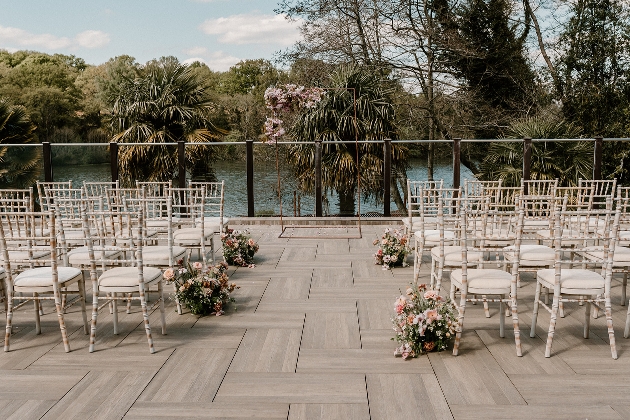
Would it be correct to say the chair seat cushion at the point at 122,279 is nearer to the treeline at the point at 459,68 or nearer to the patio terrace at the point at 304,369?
the patio terrace at the point at 304,369

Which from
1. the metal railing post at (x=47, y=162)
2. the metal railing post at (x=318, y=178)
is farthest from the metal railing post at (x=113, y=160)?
the metal railing post at (x=318, y=178)

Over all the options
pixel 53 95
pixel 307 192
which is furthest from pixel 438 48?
pixel 53 95

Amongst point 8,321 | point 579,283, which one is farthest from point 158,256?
point 579,283

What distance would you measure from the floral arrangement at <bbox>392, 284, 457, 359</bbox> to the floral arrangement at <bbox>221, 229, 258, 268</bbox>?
2425 millimetres

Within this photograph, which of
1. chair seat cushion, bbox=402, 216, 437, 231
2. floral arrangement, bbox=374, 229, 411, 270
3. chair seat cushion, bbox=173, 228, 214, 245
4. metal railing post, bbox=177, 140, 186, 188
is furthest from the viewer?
metal railing post, bbox=177, 140, 186, 188

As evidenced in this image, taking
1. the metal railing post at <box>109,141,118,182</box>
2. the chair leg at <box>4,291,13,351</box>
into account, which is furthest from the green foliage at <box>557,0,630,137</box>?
the chair leg at <box>4,291,13,351</box>

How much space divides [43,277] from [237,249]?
7.45 ft

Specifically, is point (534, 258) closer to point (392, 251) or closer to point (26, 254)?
point (392, 251)

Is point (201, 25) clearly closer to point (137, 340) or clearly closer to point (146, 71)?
point (146, 71)

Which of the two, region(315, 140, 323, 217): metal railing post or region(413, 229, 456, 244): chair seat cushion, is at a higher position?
region(315, 140, 323, 217): metal railing post

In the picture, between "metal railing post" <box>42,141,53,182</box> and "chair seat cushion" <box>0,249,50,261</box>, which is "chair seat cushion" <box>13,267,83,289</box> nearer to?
"chair seat cushion" <box>0,249,50,261</box>

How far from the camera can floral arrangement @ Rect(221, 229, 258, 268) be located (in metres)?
5.50

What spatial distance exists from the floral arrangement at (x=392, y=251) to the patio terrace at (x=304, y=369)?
40.4 inches

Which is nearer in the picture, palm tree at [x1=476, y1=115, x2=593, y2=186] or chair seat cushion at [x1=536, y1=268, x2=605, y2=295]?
chair seat cushion at [x1=536, y1=268, x2=605, y2=295]
